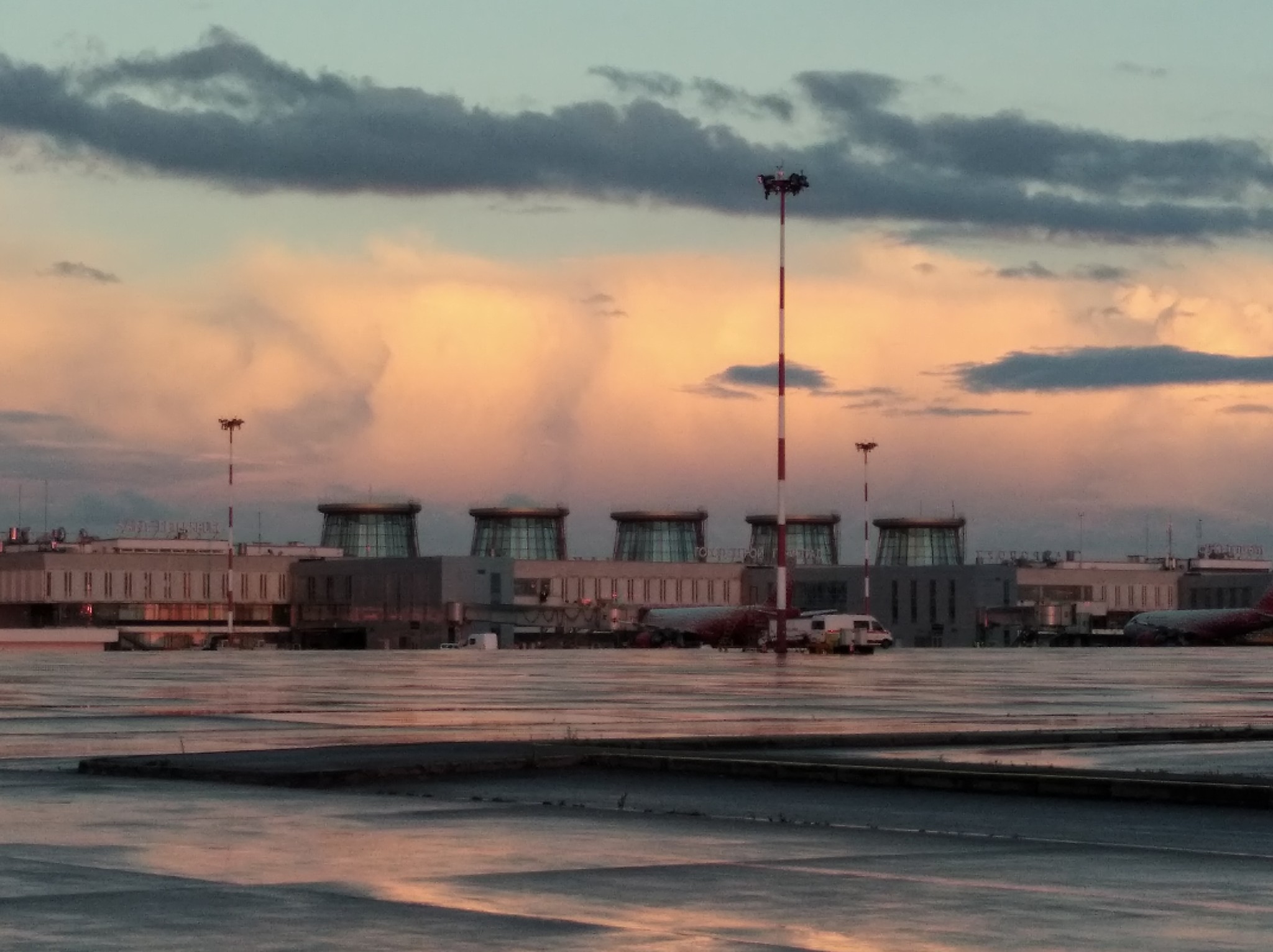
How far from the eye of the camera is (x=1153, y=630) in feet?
614

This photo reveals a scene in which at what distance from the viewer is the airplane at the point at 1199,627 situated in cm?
18575

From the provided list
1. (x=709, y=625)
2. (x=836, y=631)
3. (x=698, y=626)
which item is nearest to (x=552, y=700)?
(x=836, y=631)

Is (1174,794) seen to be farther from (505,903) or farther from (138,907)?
(138,907)

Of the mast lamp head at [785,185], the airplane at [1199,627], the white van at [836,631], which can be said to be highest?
the mast lamp head at [785,185]

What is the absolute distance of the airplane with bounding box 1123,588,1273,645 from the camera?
609 ft

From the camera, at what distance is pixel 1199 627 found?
188000mm

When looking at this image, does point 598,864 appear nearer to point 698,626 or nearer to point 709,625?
point 709,625

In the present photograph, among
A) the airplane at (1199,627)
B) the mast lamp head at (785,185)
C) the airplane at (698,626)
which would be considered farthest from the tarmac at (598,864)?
the airplane at (1199,627)

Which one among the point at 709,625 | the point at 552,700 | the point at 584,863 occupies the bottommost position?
the point at 709,625

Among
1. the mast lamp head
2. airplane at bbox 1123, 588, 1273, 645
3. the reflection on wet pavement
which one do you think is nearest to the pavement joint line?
the reflection on wet pavement

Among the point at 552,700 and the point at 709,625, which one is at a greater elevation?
the point at 552,700

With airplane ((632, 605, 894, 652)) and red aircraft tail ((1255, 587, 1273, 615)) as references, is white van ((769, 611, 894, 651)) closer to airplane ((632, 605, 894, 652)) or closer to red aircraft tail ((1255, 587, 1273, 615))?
airplane ((632, 605, 894, 652))

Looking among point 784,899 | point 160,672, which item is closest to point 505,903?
point 784,899

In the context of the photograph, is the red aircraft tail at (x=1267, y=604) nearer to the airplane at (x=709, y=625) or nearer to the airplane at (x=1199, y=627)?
the airplane at (x=1199, y=627)
